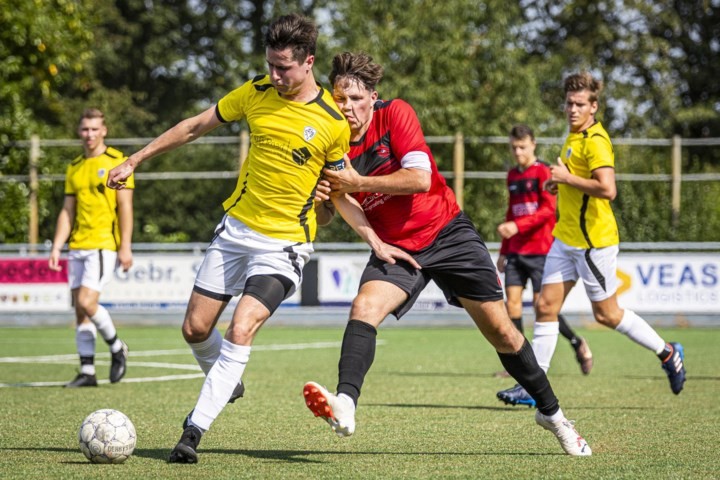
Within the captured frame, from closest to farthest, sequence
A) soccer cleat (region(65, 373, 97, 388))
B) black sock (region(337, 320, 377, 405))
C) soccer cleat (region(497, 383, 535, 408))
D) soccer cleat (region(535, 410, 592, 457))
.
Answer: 1. black sock (region(337, 320, 377, 405))
2. soccer cleat (region(535, 410, 592, 457))
3. soccer cleat (region(497, 383, 535, 408))
4. soccer cleat (region(65, 373, 97, 388))

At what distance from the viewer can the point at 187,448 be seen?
5.42 meters

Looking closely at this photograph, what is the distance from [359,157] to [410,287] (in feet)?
2.55

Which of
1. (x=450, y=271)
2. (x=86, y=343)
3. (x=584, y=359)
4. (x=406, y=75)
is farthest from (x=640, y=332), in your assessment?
(x=406, y=75)

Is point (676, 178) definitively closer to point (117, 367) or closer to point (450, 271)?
point (117, 367)

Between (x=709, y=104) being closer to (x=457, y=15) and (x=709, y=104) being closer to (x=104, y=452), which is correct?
(x=457, y=15)

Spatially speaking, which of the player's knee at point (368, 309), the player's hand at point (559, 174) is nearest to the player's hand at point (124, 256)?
the player's hand at point (559, 174)

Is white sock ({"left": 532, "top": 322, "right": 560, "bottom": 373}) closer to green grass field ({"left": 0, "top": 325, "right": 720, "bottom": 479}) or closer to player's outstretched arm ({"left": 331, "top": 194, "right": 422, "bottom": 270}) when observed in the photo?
green grass field ({"left": 0, "top": 325, "right": 720, "bottom": 479})

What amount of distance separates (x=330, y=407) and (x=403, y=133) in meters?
1.59

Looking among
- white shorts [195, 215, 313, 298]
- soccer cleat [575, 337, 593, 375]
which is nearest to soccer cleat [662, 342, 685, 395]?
soccer cleat [575, 337, 593, 375]

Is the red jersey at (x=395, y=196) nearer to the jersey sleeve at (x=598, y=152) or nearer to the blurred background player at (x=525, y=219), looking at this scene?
the jersey sleeve at (x=598, y=152)

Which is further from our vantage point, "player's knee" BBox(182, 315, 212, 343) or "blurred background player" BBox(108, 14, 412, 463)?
"player's knee" BBox(182, 315, 212, 343)

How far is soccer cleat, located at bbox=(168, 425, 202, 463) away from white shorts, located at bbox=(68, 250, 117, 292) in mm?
4687

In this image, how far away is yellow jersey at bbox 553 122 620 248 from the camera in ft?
Answer: 27.3

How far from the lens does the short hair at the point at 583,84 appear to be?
829 centimetres
